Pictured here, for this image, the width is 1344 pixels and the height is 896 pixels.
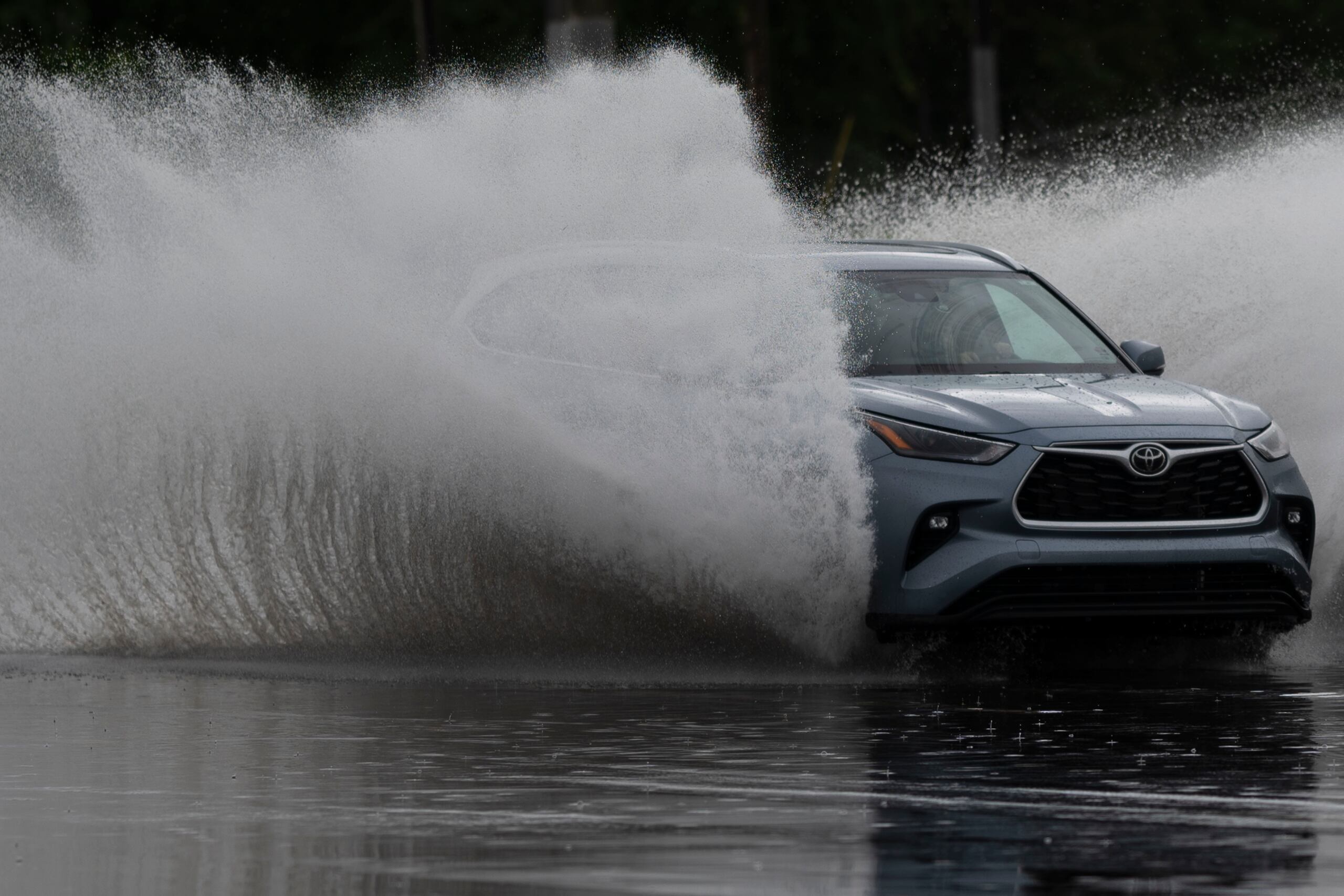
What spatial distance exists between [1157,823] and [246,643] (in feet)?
18.2

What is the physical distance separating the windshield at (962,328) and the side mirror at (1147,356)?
8 centimetres

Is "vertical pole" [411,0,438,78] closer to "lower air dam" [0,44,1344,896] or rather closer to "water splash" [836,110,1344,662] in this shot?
"water splash" [836,110,1344,662]

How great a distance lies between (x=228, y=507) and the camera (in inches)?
483

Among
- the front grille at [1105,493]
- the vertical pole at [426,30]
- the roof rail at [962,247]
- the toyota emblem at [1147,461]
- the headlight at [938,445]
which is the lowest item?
the front grille at [1105,493]

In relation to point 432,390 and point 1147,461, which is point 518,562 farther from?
point 1147,461

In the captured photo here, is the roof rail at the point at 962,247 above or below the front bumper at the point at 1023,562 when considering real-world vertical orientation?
above

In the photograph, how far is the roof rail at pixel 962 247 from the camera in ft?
42.5

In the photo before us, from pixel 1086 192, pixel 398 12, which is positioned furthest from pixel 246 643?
pixel 398 12

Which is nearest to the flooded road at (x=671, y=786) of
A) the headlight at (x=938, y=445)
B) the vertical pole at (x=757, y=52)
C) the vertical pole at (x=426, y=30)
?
the headlight at (x=938, y=445)

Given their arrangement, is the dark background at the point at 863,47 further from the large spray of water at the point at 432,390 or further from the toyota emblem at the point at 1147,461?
the toyota emblem at the point at 1147,461

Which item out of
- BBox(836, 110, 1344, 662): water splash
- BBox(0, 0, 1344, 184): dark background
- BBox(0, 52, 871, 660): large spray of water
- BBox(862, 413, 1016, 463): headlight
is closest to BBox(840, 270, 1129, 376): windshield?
BBox(0, 52, 871, 660): large spray of water

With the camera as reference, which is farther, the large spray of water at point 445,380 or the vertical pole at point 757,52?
the vertical pole at point 757,52

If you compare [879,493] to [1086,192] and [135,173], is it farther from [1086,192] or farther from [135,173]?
[1086,192]

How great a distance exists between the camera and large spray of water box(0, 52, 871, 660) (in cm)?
1105
